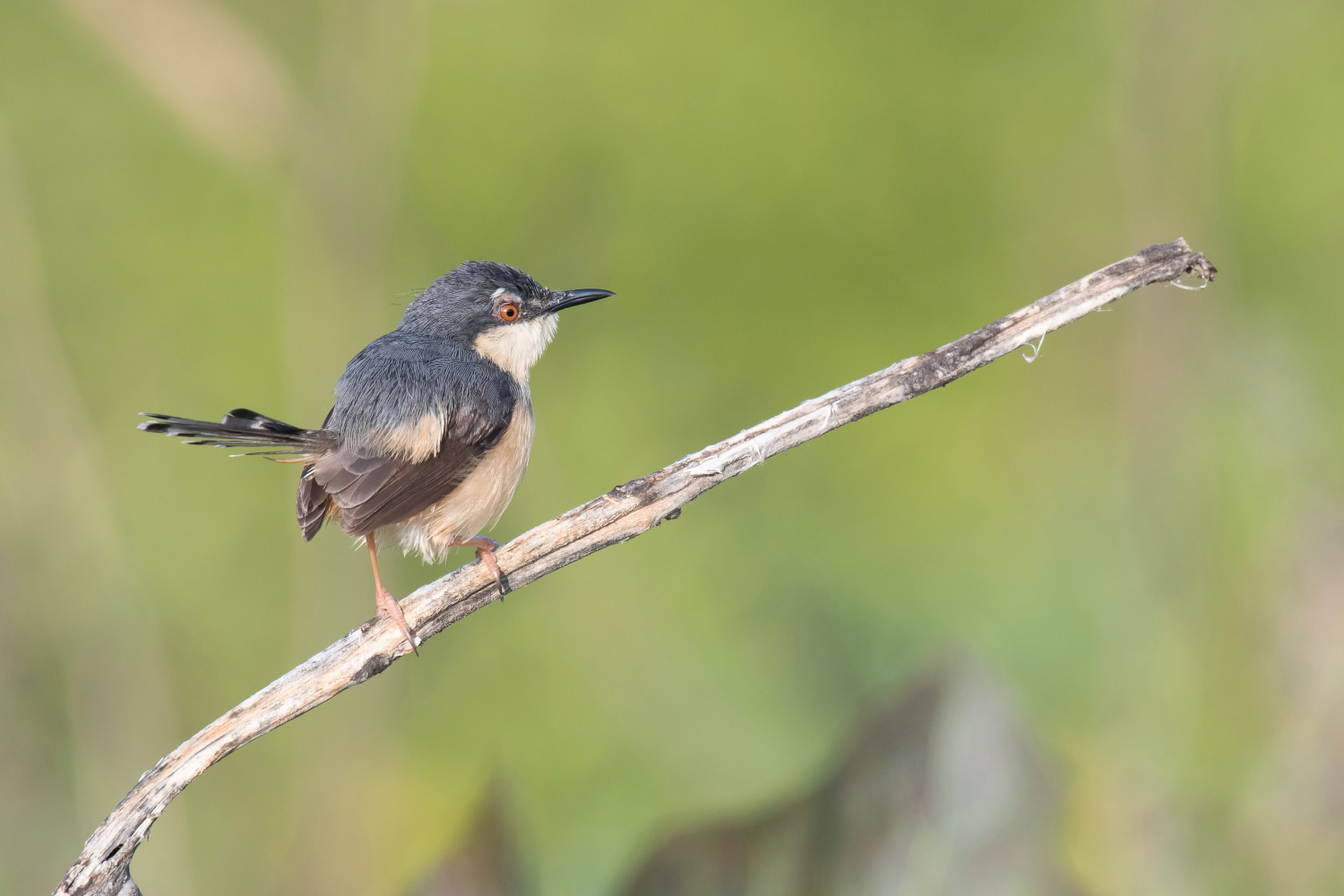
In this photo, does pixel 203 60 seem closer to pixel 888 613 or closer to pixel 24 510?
pixel 24 510

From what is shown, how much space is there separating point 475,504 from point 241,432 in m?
0.35

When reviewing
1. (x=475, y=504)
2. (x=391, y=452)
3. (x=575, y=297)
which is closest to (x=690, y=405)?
(x=575, y=297)

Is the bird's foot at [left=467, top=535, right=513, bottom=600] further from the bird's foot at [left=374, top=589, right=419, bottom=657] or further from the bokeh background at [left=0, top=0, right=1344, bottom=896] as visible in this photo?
the bokeh background at [left=0, top=0, right=1344, bottom=896]

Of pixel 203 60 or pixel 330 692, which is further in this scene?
pixel 203 60

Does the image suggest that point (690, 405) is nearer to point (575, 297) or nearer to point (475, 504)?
point (575, 297)

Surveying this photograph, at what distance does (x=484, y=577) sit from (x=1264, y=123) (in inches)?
74.0

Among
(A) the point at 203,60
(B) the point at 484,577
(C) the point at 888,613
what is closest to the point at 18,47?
(A) the point at 203,60

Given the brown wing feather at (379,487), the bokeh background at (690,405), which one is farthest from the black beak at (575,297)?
the brown wing feather at (379,487)

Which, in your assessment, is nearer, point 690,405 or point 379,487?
point 379,487

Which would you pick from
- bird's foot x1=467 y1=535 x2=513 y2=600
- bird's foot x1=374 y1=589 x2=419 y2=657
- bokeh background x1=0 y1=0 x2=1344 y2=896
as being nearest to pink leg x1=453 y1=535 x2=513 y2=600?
bird's foot x1=467 y1=535 x2=513 y2=600

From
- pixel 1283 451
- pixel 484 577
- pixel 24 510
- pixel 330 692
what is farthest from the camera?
pixel 1283 451

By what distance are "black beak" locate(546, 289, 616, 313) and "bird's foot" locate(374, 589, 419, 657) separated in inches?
24.0

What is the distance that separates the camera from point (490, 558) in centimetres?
109

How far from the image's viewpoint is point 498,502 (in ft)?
4.62
